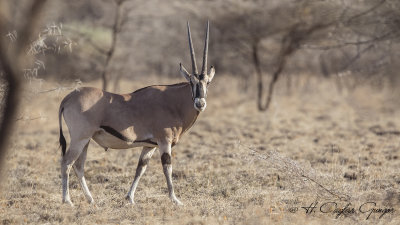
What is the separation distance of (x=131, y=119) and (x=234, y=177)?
260cm

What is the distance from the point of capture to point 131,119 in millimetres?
8812

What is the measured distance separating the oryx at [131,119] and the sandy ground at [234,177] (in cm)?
60

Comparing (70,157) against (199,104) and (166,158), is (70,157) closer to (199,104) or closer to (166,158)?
(166,158)

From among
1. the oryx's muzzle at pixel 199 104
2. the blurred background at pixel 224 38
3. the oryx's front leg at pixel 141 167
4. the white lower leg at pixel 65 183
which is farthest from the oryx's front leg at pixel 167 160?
the blurred background at pixel 224 38

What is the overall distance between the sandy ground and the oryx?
1.98 feet

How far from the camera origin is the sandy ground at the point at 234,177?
779 cm

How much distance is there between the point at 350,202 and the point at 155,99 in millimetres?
3376

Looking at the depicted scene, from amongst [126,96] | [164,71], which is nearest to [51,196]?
[126,96]

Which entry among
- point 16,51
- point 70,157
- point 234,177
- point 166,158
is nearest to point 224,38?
point 234,177

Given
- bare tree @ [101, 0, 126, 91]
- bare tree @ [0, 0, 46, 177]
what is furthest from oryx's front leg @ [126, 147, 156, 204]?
bare tree @ [101, 0, 126, 91]

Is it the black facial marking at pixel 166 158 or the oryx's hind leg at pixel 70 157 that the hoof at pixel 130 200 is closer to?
the black facial marking at pixel 166 158

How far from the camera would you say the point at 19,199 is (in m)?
8.87

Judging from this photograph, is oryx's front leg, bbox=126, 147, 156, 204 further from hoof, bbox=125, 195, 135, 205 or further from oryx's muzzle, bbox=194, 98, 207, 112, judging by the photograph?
oryx's muzzle, bbox=194, 98, 207, 112

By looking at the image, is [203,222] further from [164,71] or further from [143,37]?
[143,37]
